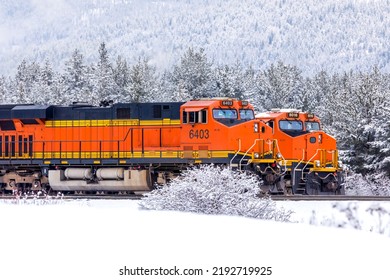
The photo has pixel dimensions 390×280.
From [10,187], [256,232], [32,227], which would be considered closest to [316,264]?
[256,232]

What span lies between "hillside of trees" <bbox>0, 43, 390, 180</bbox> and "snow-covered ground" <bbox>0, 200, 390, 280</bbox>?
1276 inches

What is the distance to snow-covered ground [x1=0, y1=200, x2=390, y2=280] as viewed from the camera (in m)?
10.4

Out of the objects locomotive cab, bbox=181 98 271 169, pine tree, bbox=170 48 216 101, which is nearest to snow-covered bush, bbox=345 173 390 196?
locomotive cab, bbox=181 98 271 169

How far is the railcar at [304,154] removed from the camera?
3325 centimetres

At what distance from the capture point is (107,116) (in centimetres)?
3147

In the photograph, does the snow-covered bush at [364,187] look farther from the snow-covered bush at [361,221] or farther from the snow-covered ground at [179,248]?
the snow-covered ground at [179,248]

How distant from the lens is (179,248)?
11.3m

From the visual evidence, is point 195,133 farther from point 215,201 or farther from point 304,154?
point 215,201

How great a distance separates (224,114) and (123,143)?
12.5ft

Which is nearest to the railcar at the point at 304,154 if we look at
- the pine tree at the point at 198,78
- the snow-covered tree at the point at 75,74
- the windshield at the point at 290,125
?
the windshield at the point at 290,125

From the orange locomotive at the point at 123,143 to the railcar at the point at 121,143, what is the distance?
0.03 metres

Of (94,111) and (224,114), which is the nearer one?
(224,114)

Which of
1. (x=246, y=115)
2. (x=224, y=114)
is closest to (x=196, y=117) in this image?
(x=224, y=114)

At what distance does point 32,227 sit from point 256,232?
3.12 m
